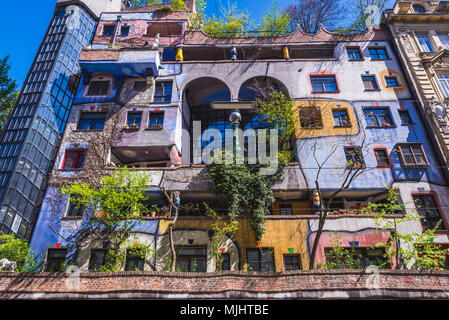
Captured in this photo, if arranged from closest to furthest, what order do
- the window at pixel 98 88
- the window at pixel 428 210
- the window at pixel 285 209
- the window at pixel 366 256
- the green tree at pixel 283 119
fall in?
the window at pixel 366 256 < the window at pixel 428 210 < the window at pixel 285 209 < the green tree at pixel 283 119 < the window at pixel 98 88

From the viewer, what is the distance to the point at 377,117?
22.7 metres

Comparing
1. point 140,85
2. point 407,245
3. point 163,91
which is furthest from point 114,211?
point 407,245

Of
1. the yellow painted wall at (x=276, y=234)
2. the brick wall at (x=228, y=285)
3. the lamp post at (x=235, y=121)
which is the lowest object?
the brick wall at (x=228, y=285)

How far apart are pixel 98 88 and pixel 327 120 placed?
720 inches

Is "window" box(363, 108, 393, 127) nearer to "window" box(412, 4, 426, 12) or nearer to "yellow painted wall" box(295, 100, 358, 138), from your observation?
"yellow painted wall" box(295, 100, 358, 138)

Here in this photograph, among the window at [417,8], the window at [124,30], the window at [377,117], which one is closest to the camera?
the window at [377,117]

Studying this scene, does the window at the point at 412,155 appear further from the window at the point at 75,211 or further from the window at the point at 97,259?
the window at the point at 75,211

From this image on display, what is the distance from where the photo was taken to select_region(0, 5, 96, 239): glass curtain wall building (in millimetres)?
22656

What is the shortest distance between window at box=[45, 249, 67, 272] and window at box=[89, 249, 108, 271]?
5.40 feet

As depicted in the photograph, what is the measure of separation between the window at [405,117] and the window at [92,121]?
73.4ft

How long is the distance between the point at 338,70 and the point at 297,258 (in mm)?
15738

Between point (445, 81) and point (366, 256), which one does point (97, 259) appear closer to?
point (366, 256)

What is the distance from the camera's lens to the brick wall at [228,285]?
1079 cm

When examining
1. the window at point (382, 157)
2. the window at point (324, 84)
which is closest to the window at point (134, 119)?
the window at point (324, 84)
